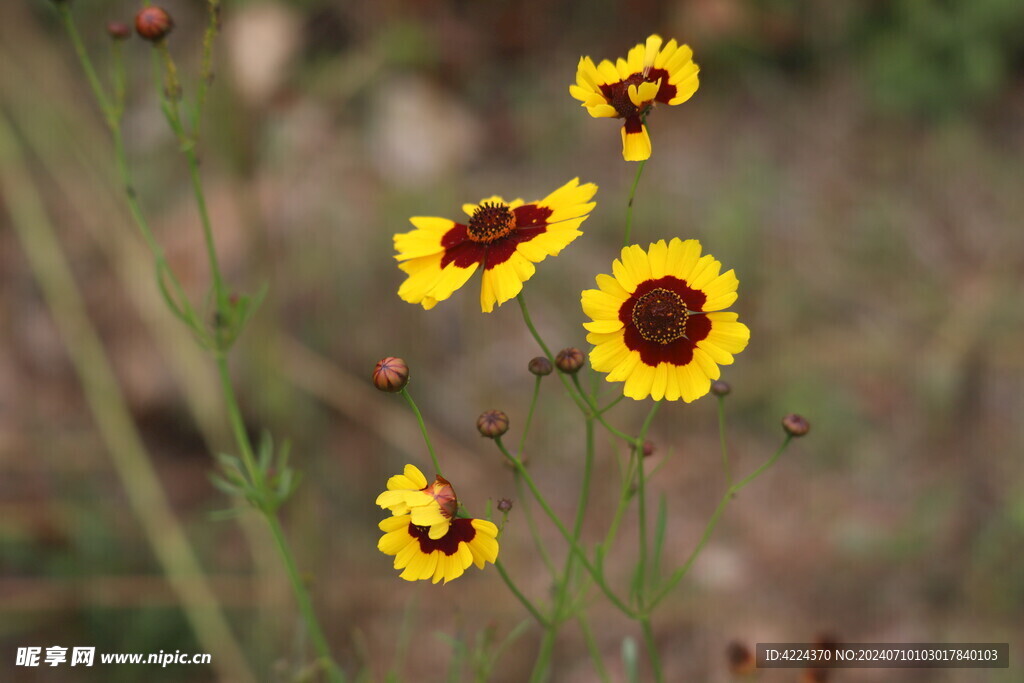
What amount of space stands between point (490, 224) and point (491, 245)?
0.11 feet

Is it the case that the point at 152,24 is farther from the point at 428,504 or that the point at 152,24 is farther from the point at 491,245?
the point at 428,504

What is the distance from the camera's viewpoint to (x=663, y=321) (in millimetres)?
973

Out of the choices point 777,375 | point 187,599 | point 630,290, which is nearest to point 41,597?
point 187,599

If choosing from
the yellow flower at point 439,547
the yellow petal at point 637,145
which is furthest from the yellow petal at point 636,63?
the yellow flower at point 439,547

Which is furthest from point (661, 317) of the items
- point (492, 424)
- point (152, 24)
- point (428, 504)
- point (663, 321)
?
point (152, 24)

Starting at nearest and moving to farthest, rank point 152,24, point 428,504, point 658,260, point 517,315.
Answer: point 428,504 < point 658,260 < point 152,24 < point 517,315

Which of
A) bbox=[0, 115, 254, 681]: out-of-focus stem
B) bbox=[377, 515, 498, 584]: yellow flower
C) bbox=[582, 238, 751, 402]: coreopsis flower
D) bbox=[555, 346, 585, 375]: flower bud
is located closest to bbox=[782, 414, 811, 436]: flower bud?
bbox=[582, 238, 751, 402]: coreopsis flower

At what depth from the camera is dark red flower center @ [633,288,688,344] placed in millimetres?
972

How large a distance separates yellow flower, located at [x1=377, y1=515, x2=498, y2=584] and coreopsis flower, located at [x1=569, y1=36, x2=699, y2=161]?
0.44 metres

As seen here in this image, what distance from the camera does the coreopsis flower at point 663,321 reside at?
37.8 inches

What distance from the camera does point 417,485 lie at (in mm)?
938

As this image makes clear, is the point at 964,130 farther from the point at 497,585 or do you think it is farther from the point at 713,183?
the point at 497,585

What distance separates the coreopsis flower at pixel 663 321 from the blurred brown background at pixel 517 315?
0.95m

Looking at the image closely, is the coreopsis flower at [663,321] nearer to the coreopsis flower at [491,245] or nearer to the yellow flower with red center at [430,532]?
the coreopsis flower at [491,245]
